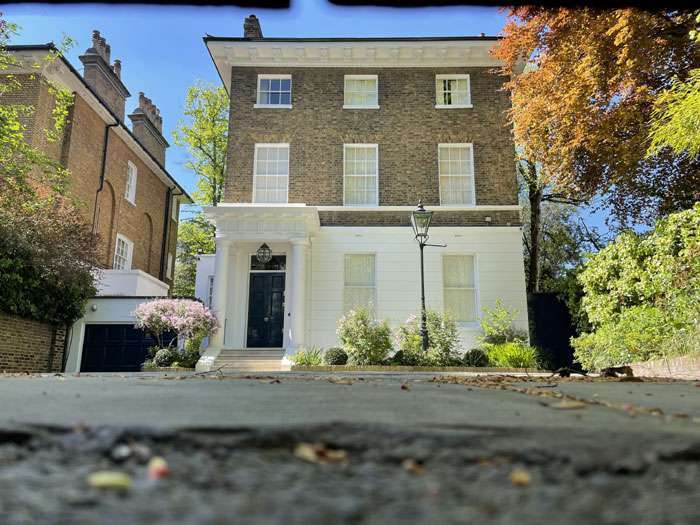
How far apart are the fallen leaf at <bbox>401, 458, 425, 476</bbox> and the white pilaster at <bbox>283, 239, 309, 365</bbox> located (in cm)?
1410

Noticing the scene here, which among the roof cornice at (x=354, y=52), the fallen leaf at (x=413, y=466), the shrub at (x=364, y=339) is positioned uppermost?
the roof cornice at (x=354, y=52)

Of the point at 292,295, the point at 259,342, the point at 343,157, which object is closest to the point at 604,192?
the point at 343,157

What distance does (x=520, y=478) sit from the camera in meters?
1.01

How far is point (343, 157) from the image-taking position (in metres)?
17.2

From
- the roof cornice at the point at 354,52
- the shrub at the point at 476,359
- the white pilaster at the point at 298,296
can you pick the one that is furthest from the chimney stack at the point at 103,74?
the shrub at the point at 476,359

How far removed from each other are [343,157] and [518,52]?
18.5ft

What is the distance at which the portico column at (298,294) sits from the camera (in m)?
15.2

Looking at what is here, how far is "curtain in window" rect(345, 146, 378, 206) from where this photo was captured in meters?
17.1

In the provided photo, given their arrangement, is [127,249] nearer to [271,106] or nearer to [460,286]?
[271,106]

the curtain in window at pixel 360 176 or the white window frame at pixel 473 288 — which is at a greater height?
the curtain in window at pixel 360 176

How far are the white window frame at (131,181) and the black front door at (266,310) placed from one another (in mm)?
9389

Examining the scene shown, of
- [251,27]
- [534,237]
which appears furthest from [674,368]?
[251,27]

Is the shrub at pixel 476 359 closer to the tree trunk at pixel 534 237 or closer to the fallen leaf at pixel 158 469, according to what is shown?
the tree trunk at pixel 534 237

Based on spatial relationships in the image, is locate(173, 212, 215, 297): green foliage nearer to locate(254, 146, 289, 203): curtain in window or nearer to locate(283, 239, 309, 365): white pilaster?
locate(254, 146, 289, 203): curtain in window
